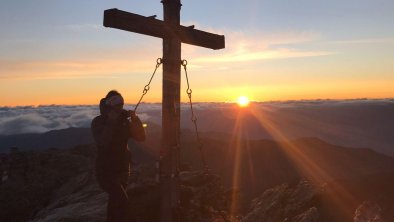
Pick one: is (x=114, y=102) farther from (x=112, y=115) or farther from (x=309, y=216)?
(x=309, y=216)

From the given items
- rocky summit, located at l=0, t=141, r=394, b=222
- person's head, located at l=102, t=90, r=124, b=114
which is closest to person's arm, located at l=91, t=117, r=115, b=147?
person's head, located at l=102, t=90, r=124, b=114

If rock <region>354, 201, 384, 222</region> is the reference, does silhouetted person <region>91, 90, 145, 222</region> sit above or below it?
above

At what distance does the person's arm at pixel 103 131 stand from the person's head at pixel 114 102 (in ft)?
0.83

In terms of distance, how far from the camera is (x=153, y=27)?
Result: 8.24m

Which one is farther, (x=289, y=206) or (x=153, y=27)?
(x=289, y=206)

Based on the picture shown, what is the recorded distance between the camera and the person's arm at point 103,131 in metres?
7.96

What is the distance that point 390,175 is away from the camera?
48.6ft

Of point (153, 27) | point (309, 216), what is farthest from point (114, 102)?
point (309, 216)

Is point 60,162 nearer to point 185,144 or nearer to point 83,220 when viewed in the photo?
point 83,220

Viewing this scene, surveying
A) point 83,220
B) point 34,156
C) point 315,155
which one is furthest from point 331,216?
point 315,155

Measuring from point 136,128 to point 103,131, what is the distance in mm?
624

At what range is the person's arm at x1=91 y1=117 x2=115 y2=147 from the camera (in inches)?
313

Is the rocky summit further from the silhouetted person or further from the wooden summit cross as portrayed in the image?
the silhouetted person

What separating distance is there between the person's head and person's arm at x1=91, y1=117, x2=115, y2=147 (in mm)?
253
